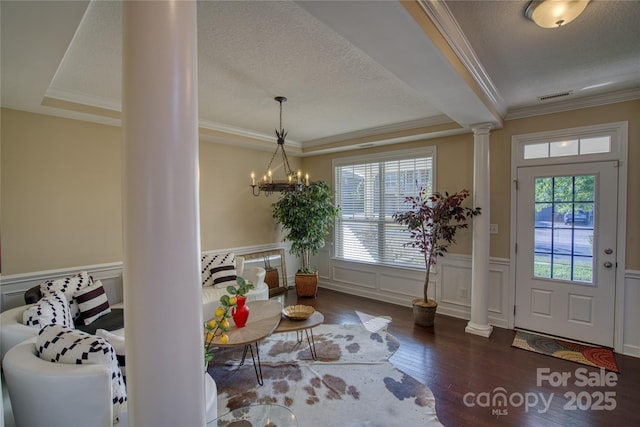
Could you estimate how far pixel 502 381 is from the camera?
2.64m

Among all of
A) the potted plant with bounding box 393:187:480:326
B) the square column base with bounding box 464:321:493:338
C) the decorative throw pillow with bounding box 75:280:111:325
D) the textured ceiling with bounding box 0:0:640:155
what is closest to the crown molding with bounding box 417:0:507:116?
the textured ceiling with bounding box 0:0:640:155

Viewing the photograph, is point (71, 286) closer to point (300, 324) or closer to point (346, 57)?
point (300, 324)

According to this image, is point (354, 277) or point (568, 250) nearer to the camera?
point (568, 250)

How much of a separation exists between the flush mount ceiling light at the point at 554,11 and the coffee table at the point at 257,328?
115 inches

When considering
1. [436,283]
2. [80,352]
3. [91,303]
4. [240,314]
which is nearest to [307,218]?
[436,283]

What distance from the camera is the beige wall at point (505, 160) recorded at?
303 cm

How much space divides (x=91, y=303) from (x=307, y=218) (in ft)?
9.59

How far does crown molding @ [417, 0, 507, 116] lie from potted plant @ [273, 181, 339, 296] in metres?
2.75

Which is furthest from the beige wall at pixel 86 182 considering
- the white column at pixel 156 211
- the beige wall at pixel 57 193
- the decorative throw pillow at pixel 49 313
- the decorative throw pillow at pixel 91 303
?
the white column at pixel 156 211

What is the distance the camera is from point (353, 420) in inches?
85.4

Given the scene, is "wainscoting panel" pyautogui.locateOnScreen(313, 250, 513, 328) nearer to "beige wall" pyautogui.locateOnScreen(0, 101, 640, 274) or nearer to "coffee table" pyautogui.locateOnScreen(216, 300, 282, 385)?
"beige wall" pyautogui.locateOnScreen(0, 101, 640, 274)

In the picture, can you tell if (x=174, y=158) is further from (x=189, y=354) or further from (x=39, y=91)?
(x=39, y=91)

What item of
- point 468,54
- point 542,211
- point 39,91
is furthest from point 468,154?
point 39,91

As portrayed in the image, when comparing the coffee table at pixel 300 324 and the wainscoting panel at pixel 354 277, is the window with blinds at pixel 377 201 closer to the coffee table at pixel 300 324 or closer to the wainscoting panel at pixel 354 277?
the wainscoting panel at pixel 354 277
